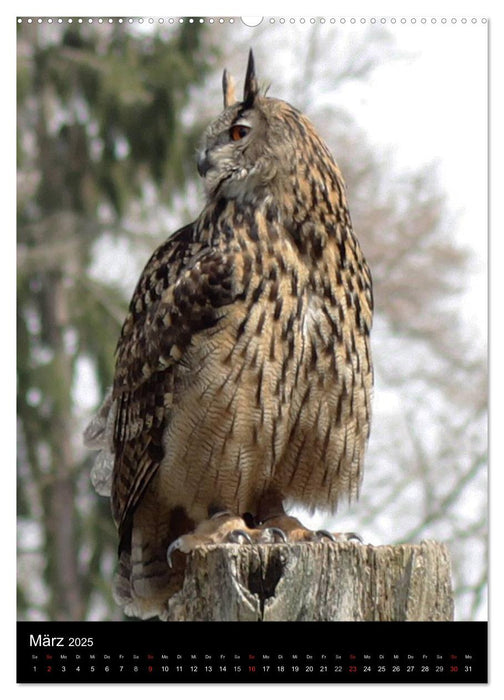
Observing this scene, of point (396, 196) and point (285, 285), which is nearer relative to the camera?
point (285, 285)

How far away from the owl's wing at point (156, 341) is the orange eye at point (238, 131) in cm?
30

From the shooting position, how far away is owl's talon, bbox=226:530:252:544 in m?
3.12

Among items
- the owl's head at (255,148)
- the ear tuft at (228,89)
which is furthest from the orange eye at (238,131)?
the ear tuft at (228,89)

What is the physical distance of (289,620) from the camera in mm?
2473

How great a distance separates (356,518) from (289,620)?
2852 millimetres

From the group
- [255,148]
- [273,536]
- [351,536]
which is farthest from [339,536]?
[255,148]

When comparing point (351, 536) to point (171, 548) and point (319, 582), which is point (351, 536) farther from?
point (171, 548)

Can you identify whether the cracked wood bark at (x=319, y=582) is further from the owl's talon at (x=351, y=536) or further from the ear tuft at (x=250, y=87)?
the ear tuft at (x=250, y=87)

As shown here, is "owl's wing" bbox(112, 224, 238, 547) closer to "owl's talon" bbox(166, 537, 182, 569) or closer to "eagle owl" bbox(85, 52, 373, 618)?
"eagle owl" bbox(85, 52, 373, 618)

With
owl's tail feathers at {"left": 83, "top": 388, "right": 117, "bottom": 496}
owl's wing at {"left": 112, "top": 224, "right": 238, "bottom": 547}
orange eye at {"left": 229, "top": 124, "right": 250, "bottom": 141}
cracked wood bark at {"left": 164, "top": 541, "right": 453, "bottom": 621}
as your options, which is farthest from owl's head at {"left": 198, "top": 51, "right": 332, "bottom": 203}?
cracked wood bark at {"left": 164, "top": 541, "right": 453, "bottom": 621}

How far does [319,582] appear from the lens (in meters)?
2.48

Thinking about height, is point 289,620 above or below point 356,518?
below

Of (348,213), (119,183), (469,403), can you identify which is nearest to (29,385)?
(119,183)
